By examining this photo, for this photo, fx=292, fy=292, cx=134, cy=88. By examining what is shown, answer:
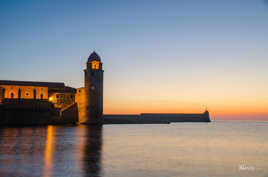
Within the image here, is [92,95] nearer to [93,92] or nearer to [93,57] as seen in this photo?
[93,92]

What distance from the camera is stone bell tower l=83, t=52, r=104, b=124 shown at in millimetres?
61438

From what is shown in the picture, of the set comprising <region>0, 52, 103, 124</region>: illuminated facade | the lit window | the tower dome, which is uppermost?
the tower dome

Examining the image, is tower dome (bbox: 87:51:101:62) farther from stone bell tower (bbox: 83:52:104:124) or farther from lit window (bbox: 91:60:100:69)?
lit window (bbox: 91:60:100:69)

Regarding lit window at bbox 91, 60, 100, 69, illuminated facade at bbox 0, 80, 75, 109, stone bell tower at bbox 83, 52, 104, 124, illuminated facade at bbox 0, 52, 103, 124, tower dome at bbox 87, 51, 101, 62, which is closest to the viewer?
stone bell tower at bbox 83, 52, 104, 124

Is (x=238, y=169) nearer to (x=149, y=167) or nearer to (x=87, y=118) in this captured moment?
(x=149, y=167)

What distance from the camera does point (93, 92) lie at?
6181 cm

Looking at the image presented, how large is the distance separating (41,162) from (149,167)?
209 inches

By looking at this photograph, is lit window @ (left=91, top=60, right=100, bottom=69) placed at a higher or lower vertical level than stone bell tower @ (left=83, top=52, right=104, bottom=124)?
higher

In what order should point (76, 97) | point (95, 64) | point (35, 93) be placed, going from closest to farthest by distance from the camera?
point (95, 64) → point (76, 97) → point (35, 93)

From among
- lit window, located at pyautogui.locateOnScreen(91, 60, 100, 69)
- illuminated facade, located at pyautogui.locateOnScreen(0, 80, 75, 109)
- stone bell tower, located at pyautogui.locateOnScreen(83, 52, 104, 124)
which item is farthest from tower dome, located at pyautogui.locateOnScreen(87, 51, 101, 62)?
illuminated facade, located at pyautogui.locateOnScreen(0, 80, 75, 109)

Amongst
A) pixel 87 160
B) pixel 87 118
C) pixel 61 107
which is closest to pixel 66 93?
pixel 61 107

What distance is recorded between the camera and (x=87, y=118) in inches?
2413

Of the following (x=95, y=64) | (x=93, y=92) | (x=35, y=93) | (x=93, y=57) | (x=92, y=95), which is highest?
(x=93, y=57)

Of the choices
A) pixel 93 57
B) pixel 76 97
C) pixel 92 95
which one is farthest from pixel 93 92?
pixel 93 57
